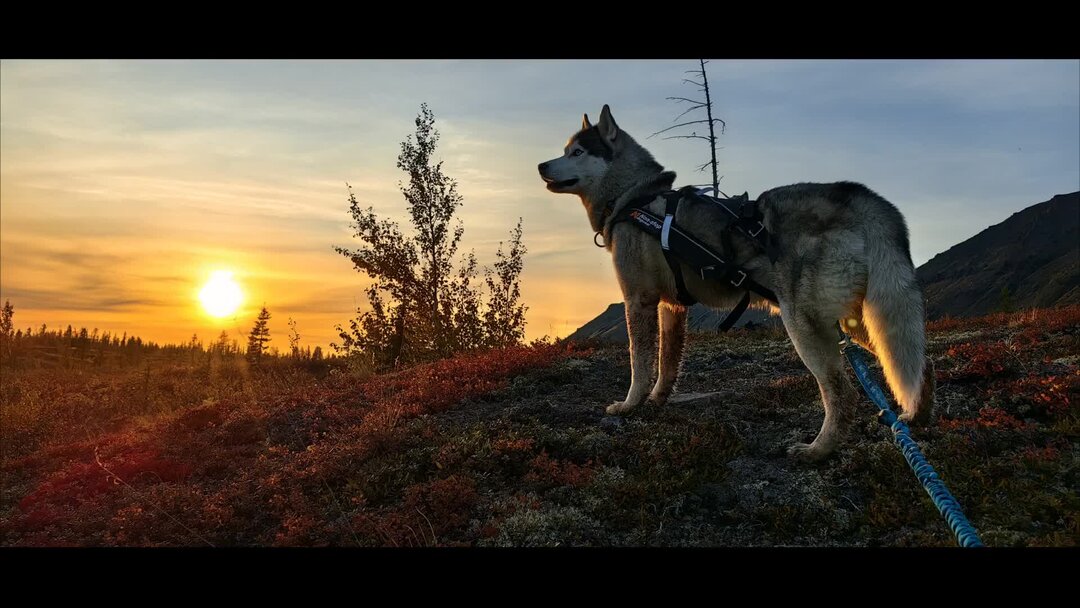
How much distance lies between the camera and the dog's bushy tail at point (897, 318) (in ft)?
17.8

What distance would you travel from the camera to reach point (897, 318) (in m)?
5.55

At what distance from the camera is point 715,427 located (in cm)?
724

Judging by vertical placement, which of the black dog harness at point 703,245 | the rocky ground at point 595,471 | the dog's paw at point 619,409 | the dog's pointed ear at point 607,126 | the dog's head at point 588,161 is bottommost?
the rocky ground at point 595,471

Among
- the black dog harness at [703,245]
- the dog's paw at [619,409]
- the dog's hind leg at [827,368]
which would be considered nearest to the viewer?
the dog's hind leg at [827,368]

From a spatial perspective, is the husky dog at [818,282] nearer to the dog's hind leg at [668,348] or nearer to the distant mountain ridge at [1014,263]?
the dog's hind leg at [668,348]

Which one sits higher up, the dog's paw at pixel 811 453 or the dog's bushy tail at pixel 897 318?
the dog's bushy tail at pixel 897 318

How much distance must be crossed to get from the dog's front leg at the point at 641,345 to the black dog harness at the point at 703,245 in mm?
458

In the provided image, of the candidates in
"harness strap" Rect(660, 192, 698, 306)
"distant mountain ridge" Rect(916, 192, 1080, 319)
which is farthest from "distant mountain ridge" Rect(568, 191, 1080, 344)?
"harness strap" Rect(660, 192, 698, 306)

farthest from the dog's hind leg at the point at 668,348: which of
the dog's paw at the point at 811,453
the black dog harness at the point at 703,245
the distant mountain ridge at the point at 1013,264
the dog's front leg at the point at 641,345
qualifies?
the distant mountain ridge at the point at 1013,264

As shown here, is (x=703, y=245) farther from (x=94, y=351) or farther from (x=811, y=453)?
(x=94, y=351)

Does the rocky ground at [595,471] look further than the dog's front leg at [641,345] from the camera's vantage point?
No
